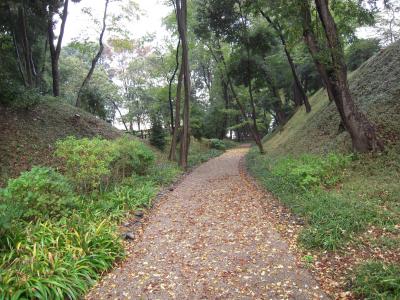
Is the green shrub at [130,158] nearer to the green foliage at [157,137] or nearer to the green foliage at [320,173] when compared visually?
the green foliage at [320,173]

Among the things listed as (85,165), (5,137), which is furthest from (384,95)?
(5,137)

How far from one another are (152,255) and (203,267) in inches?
36.9

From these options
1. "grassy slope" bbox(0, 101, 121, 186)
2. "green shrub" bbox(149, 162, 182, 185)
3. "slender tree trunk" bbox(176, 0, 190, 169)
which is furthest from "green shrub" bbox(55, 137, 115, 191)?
"slender tree trunk" bbox(176, 0, 190, 169)

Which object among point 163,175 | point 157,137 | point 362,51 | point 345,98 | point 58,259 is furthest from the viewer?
point 157,137

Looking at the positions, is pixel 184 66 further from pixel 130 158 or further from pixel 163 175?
pixel 130 158

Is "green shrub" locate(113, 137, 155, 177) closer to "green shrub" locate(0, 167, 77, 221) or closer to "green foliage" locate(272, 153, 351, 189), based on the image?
"green shrub" locate(0, 167, 77, 221)

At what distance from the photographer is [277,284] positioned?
379 cm

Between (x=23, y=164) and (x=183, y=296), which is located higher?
(x=23, y=164)

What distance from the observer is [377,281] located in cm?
334

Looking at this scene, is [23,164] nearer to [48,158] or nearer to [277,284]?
[48,158]

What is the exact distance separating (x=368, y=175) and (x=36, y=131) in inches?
456

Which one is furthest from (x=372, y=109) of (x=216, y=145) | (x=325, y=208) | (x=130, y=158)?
(x=216, y=145)

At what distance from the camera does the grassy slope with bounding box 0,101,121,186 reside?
10195 mm

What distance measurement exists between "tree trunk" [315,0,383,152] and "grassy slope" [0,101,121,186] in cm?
948
